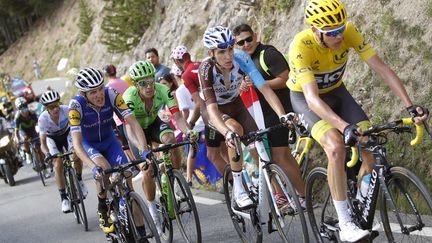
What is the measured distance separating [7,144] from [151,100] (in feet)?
28.4

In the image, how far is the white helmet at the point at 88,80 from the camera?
255 inches

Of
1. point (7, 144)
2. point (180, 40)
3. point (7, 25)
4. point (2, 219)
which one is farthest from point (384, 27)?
point (7, 25)

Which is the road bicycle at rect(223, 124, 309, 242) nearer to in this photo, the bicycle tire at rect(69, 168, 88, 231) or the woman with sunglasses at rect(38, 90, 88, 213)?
the bicycle tire at rect(69, 168, 88, 231)

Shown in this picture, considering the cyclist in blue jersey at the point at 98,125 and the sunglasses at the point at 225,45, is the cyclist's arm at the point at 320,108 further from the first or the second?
the cyclist in blue jersey at the point at 98,125

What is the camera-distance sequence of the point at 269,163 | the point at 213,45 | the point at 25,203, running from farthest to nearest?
the point at 25,203 < the point at 213,45 < the point at 269,163

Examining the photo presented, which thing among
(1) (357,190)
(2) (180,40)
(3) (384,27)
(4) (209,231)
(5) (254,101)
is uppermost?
(2) (180,40)

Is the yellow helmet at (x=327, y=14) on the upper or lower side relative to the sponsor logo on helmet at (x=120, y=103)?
upper

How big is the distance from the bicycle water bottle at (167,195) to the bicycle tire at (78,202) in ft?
7.63

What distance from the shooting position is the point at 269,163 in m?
5.58

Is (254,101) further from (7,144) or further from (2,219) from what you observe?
(7,144)

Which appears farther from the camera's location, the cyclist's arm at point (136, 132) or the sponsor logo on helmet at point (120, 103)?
the sponsor logo on helmet at point (120, 103)

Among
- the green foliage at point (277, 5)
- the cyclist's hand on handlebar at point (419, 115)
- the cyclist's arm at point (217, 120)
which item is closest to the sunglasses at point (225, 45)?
the cyclist's arm at point (217, 120)

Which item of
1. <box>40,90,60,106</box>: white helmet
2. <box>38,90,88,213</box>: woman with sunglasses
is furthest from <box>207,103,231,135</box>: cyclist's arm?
<box>40,90,60,106</box>: white helmet

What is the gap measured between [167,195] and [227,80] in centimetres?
143
